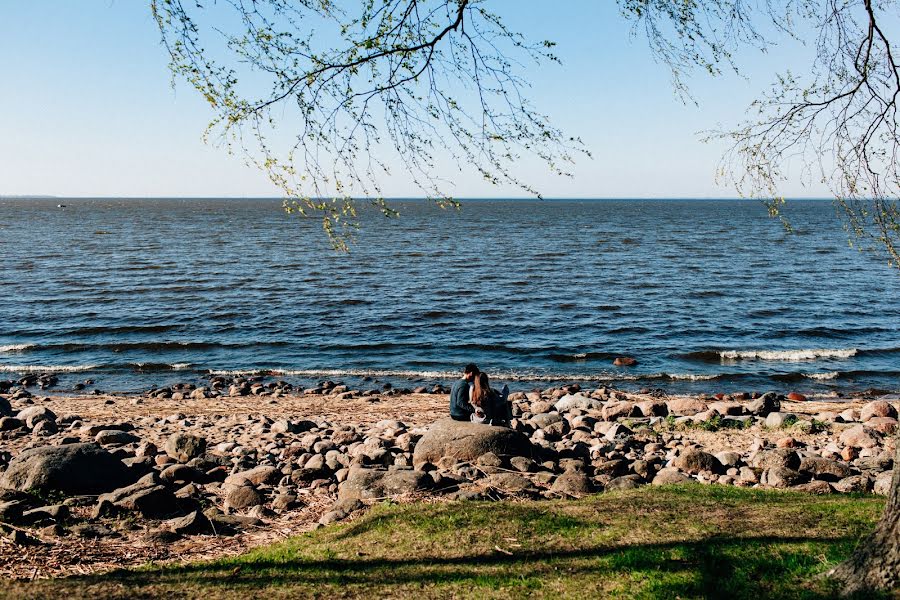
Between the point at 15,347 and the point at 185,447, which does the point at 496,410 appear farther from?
the point at 15,347

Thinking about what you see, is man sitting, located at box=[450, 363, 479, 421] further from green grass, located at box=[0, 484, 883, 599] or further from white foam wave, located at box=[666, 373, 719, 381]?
white foam wave, located at box=[666, 373, 719, 381]

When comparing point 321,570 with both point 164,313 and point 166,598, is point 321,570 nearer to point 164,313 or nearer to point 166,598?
point 166,598

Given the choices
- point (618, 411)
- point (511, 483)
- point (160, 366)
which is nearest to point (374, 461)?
point (511, 483)

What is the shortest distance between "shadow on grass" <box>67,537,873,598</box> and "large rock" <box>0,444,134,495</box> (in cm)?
362

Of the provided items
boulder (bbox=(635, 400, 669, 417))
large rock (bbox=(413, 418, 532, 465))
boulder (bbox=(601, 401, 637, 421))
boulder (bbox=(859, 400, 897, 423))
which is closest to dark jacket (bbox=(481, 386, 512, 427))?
large rock (bbox=(413, 418, 532, 465))

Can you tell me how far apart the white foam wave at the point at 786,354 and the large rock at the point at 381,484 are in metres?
18.3

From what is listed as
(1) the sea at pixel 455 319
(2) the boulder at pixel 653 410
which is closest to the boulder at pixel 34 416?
(1) the sea at pixel 455 319

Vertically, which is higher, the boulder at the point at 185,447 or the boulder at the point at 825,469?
the boulder at the point at 825,469

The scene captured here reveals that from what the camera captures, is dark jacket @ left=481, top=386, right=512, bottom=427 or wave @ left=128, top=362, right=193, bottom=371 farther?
wave @ left=128, top=362, right=193, bottom=371

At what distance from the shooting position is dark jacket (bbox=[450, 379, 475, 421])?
13312 mm

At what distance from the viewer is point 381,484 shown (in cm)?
1041

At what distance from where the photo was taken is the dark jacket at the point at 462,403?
13.3 m

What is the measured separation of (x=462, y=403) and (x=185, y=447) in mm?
5427

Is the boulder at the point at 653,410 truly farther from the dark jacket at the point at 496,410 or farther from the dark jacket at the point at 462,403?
the dark jacket at the point at 462,403
